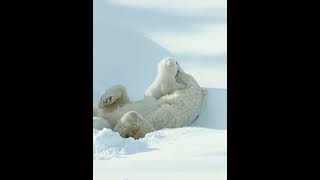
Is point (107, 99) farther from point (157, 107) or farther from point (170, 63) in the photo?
point (170, 63)

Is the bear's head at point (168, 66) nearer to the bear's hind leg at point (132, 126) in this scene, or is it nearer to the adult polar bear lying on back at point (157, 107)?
the adult polar bear lying on back at point (157, 107)

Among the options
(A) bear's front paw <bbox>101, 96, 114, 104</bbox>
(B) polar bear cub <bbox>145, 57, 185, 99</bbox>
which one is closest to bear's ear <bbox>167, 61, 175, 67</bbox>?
(B) polar bear cub <bbox>145, 57, 185, 99</bbox>

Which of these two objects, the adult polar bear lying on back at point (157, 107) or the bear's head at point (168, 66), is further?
the bear's head at point (168, 66)

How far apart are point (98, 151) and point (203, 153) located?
43 cm

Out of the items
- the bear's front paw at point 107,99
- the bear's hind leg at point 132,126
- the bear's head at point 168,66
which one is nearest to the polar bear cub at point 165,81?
the bear's head at point 168,66

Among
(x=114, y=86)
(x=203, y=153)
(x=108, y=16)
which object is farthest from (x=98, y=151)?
(x=108, y=16)

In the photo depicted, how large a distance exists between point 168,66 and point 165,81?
0.42 feet

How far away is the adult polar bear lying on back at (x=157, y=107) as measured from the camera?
3176 millimetres
